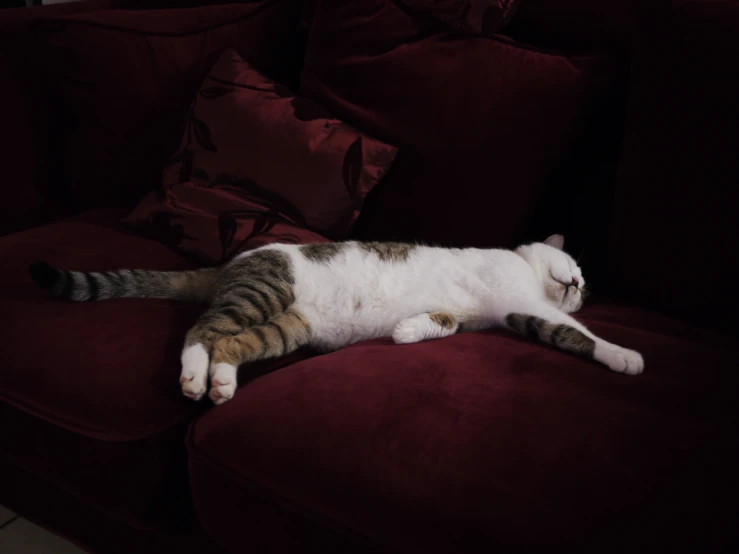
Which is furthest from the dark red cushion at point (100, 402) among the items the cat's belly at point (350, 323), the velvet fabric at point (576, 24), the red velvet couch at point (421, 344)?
the velvet fabric at point (576, 24)

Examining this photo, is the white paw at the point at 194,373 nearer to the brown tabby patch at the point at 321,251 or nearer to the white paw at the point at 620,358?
the brown tabby patch at the point at 321,251

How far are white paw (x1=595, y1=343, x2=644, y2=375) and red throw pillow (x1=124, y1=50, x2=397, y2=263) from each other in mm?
705

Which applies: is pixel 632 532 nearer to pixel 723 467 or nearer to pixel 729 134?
pixel 723 467

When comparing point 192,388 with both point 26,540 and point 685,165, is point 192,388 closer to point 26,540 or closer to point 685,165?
point 26,540

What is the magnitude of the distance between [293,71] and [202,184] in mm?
551

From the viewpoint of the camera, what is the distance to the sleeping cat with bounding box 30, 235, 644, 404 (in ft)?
4.11

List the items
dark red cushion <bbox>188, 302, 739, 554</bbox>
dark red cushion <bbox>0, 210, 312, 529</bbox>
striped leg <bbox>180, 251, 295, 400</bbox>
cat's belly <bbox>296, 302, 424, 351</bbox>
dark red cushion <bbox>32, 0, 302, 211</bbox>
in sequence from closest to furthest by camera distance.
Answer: dark red cushion <bbox>188, 302, 739, 554</bbox>
dark red cushion <bbox>0, 210, 312, 529</bbox>
striped leg <bbox>180, 251, 295, 400</bbox>
cat's belly <bbox>296, 302, 424, 351</bbox>
dark red cushion <bbox>32, 0, 302, 211</bbox>

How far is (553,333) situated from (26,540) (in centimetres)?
140

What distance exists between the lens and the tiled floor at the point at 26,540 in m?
1.46

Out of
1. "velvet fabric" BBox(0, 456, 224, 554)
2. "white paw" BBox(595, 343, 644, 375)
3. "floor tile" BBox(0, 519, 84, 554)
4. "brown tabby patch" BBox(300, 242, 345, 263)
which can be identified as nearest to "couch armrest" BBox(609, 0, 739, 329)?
"white paw" BBox(595, 343, 644, 375)

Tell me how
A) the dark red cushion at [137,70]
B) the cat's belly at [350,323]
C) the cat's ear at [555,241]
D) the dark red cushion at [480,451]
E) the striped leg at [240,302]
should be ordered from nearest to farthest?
1. the dark red cushion at [480,451]
2. the striped leg at [240,302]
3. the cat's belly at [350,323]
4. the cat's ear at [555,241]
5. the dark red cushion at [137,70]

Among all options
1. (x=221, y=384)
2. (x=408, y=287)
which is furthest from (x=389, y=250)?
(x=221, y=384)

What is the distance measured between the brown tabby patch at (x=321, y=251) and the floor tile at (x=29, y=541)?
94cm

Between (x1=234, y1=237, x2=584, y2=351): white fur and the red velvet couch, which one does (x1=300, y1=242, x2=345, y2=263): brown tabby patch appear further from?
the red velvet couch
